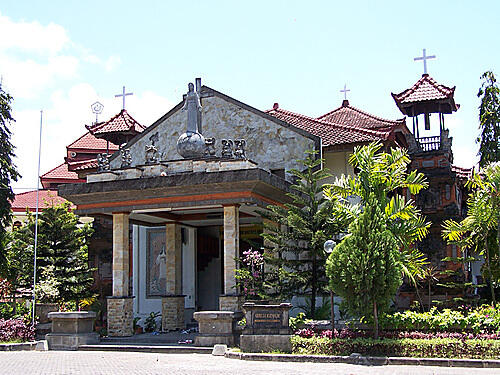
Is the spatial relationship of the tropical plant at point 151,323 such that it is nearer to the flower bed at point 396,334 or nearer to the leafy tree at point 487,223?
the flower bed at point 396,334

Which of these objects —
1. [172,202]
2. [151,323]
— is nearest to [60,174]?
[151,323]

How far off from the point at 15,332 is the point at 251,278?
7.62 m

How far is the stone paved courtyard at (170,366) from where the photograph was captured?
13453 mm

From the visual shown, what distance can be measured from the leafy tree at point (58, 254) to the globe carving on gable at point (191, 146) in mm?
6452

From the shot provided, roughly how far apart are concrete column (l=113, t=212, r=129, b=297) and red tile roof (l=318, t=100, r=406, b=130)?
1119cm

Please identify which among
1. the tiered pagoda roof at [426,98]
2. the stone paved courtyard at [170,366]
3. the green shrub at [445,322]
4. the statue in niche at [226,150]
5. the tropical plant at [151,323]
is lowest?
the stone paved courtyard at [170,366]

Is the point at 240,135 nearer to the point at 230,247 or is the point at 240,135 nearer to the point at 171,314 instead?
the point at 230,247

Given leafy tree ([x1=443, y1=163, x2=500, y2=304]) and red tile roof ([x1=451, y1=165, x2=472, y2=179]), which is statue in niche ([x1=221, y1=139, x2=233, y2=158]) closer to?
leafy tree ([x1=443, y1=163, x2=500, y2=304])

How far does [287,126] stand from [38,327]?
435 inches

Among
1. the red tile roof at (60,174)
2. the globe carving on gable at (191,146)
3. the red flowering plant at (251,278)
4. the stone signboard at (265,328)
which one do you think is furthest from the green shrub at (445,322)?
the red tile roof at (60,174)

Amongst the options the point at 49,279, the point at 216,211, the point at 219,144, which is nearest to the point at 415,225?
the point at 216,211

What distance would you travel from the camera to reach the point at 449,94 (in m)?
28.0

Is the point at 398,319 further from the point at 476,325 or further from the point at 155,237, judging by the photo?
the point at 155,237

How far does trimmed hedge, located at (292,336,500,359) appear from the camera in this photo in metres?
14.5
